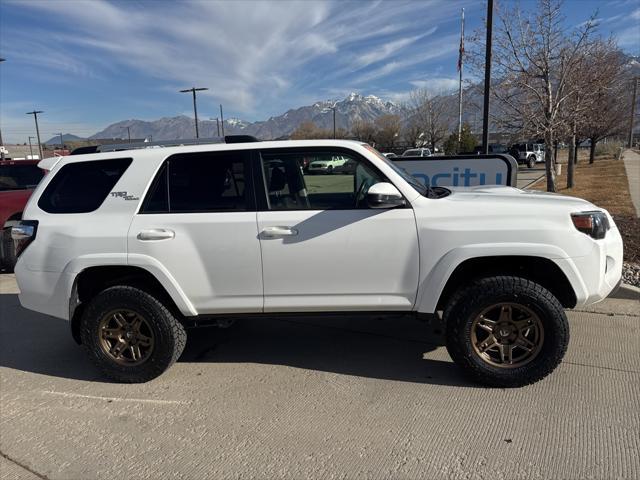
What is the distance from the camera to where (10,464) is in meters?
2.87

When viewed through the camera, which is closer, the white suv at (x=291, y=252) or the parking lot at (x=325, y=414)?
the parking lot at (x=325, y=414)

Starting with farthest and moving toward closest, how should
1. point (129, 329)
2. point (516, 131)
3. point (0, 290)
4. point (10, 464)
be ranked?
point (516, 131) → point (0, 290) → point (129, 329) → point (10, 464)

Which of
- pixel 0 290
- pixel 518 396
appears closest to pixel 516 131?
pixel 518 396

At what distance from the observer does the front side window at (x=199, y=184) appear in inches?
143

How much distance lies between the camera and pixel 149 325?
3.71m

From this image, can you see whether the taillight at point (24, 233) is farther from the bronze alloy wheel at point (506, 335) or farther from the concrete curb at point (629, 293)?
the concrete curb at point (629, 293)

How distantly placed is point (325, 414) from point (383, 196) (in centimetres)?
152

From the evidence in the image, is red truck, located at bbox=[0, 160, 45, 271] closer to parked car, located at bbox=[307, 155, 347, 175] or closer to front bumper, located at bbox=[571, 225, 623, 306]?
parked car, located at bbox=[307, 155, 347, 175]

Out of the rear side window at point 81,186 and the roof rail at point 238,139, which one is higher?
the roof rail at point 238,139

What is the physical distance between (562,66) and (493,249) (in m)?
7.32

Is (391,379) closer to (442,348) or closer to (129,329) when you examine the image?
(442,348)

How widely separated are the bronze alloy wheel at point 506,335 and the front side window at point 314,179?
1208 mm

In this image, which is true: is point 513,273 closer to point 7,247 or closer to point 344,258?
point 344,258

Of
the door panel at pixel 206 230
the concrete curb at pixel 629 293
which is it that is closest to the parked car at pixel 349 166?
the door panel at pixel 206 230
